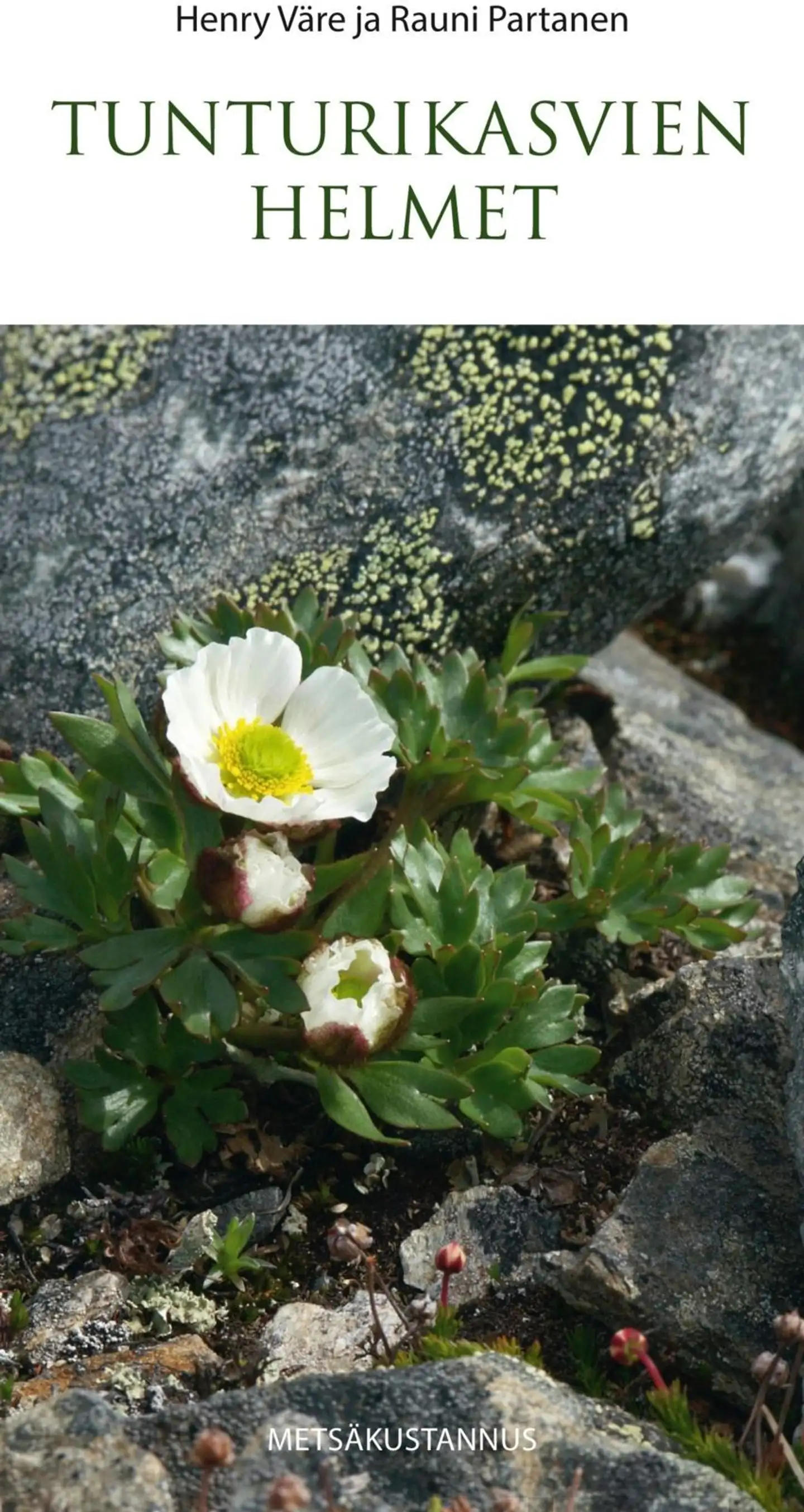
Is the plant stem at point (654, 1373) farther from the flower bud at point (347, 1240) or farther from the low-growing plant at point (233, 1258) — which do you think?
the low-growing plant at point (233, 1258)

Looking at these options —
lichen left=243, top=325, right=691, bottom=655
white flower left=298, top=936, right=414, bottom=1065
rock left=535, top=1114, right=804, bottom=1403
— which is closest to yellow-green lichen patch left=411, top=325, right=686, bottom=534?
lichen left=243, top=325, right=691, bottom=655

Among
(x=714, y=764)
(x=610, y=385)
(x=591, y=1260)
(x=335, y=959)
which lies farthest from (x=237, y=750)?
(x=714, y=764)

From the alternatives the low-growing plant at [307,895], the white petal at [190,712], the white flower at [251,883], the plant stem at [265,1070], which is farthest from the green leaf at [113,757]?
the plant stem at [265,1070]

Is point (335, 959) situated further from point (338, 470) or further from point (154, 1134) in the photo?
point (338, 470)

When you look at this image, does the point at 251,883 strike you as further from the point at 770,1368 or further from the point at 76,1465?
the point at 770,1368

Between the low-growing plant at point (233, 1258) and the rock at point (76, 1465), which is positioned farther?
the low-growing plant at point (233, 1258)

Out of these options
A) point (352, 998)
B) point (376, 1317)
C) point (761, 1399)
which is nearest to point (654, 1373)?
point (761, 1399)
